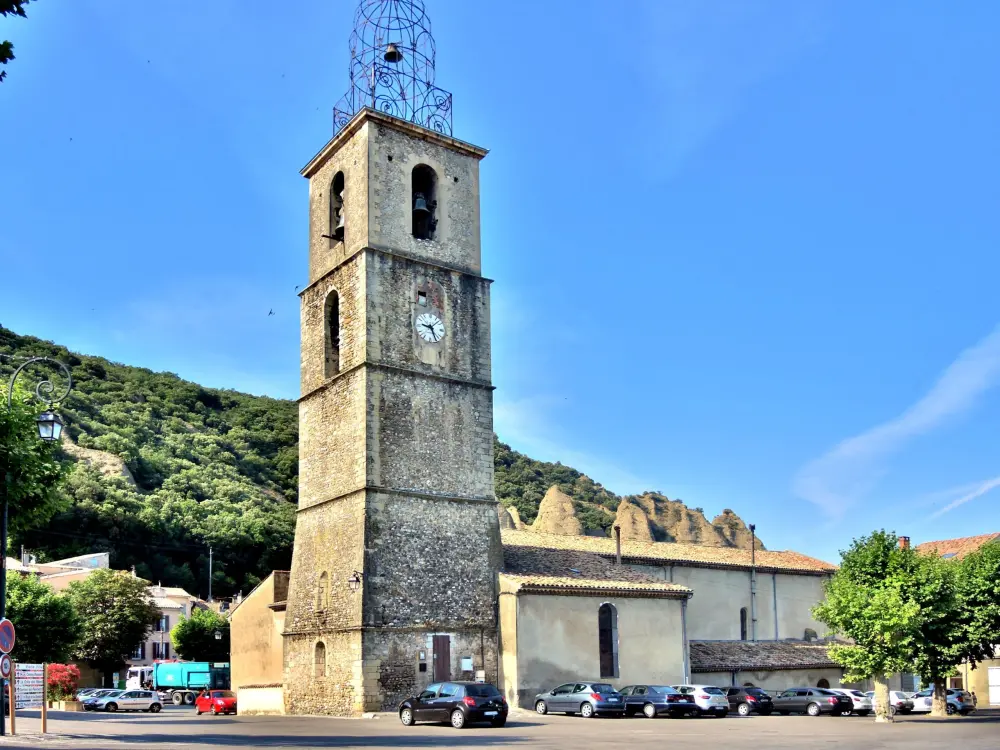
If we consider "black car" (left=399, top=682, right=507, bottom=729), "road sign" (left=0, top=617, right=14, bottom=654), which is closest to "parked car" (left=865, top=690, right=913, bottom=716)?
"black car" (left=399, top=682, right=507, bottom=729)

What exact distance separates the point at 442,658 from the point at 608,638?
6.61 m

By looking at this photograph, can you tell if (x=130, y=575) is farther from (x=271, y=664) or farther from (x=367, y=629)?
(x=367, y=629)

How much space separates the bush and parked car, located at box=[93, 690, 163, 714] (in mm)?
1958

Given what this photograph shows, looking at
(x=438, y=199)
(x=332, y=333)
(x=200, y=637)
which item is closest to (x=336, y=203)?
(x=438, y=199)

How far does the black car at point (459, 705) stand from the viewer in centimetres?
2788

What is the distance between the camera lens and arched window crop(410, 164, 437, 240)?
126ft

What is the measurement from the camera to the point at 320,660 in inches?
1366

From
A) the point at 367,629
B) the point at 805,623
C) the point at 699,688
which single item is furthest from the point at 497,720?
the point at 805,623

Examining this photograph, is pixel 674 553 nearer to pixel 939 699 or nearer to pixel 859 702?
pixel 859 702

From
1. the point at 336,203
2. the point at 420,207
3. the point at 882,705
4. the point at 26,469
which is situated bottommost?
the point at 882,705

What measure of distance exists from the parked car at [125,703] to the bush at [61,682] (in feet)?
6.43

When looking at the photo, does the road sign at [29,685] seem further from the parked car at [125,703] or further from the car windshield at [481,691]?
the parked car at [125,703]

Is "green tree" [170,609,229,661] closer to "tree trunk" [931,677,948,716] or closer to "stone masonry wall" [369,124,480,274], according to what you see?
"stone masonry wall" [369,124,480,274]

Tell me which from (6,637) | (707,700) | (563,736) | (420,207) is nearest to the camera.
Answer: (6,637)
